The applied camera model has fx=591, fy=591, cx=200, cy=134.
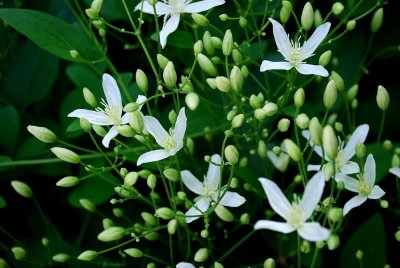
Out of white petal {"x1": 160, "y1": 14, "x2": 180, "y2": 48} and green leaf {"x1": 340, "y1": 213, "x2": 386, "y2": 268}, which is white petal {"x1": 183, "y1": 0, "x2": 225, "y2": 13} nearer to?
white petal {"x1": 160, "y1": 14, "x2": 180, "y2": 48}

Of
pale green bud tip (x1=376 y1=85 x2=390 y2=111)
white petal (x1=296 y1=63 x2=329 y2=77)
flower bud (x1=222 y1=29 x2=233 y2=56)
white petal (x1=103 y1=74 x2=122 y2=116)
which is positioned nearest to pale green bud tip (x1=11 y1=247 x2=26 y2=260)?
white petal (x1=103 y1=74 x2=122 y2=116)

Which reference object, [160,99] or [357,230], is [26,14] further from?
[357,230]

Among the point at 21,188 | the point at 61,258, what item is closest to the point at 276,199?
the point at 61,258

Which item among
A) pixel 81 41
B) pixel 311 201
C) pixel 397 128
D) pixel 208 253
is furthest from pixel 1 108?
pixel 397 128

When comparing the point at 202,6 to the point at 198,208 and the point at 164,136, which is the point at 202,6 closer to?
the point at 164,136

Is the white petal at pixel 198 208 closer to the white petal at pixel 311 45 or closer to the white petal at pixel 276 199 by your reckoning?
the white petal at pixel 276 199

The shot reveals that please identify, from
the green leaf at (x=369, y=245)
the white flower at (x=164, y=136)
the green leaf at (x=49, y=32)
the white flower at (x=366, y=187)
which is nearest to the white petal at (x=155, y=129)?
the white flower at (x=164, y=136)
